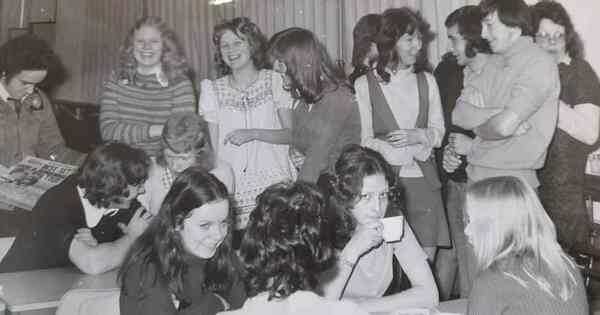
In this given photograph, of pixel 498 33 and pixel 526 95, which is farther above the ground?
pixel 498 33

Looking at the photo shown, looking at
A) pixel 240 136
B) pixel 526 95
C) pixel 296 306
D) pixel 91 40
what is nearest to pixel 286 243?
pixel 296 306

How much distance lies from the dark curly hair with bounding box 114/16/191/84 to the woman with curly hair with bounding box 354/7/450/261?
2.31ft

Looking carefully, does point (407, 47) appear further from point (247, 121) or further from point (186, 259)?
point (186, 259)

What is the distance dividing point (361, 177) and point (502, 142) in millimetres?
754

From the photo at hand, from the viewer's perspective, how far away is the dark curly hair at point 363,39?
2.74 metres

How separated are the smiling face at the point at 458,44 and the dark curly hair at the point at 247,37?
77 centimetres

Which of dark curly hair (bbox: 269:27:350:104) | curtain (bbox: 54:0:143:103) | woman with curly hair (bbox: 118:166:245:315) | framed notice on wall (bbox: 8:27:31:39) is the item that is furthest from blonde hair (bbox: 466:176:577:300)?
framed notice on wall (bbox: 8:27:31:39)

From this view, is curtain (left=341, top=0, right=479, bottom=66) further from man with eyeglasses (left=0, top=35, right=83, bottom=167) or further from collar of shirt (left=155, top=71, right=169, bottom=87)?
man with eyeglasses (left=0, top=35, right=83, bottom=167)

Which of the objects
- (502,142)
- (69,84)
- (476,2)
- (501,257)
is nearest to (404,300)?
(501,257)

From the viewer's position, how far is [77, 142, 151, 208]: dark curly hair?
7.43 ft

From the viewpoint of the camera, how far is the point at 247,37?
8.79 ft

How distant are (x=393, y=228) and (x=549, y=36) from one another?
1.24 m

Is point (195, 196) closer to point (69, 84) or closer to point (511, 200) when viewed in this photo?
point (511, 200)

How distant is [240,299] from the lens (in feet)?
6.01
